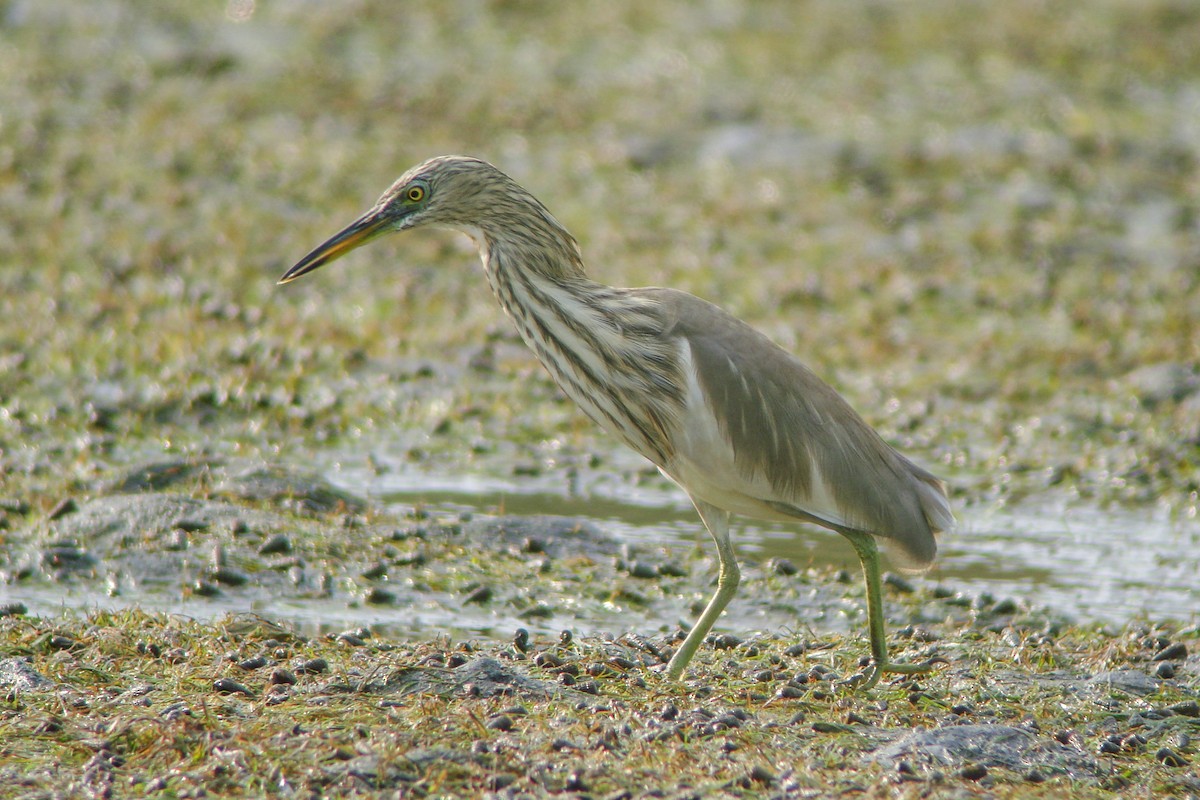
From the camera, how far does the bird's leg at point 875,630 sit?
589cm

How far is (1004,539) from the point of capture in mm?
7930

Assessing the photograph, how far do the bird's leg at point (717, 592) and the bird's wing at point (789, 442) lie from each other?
0.25 metres

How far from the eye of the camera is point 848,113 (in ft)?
46.6

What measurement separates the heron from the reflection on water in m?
1.33

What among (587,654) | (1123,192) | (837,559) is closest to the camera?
(587,654)

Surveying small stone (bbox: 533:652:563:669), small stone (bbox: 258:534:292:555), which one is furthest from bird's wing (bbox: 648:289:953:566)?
small stone (bbox: 258:534:292:555)

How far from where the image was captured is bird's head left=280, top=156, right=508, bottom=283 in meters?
6.19

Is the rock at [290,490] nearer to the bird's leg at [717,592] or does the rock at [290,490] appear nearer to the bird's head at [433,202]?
the bird's head at [433,202]

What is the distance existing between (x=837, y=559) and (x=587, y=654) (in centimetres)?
201

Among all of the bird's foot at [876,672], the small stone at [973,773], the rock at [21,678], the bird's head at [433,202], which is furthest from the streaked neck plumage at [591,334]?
the rock at [21,678]

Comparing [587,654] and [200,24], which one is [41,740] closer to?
[587,654]

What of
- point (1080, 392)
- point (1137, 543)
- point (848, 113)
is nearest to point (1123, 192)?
point (848, 113)

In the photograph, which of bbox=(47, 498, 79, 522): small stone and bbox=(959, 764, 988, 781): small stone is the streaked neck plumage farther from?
bbox=(47, 498, 79, 522): small stone

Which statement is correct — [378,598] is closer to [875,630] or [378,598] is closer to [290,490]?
[290,490]
